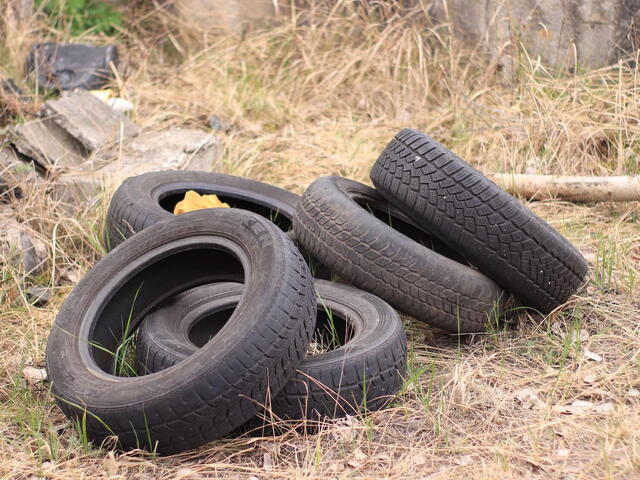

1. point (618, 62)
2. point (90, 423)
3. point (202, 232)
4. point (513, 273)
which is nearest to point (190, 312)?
point (202, 232)

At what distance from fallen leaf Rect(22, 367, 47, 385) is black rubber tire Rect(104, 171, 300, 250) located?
0.96m

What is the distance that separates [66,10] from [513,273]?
5.77m

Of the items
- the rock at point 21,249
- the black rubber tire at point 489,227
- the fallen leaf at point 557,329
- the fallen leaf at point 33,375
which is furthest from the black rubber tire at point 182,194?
the fallen leaf at point 557,329

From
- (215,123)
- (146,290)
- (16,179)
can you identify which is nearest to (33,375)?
(146,290)

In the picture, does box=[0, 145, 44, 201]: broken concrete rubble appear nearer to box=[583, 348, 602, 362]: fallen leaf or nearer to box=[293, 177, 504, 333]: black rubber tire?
box=[293, 177, 504, 333]: black rubber tire

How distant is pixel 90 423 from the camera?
281 cm

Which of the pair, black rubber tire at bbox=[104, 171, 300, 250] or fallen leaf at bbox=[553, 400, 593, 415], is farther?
black rubber tire at bbox=[104, 171, 300, 250]

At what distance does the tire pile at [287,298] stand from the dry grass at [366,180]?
0.51 ft

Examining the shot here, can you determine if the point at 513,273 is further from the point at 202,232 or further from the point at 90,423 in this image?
the point at 90,423

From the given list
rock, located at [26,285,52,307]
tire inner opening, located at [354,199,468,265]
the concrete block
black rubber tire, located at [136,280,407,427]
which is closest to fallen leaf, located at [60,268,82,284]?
rock, located at [26,285,52,307]

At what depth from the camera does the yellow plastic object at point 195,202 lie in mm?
4426

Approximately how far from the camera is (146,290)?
11.6ft

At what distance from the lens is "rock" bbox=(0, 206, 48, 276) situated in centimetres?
424

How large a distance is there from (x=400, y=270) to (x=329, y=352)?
643 millimetres
